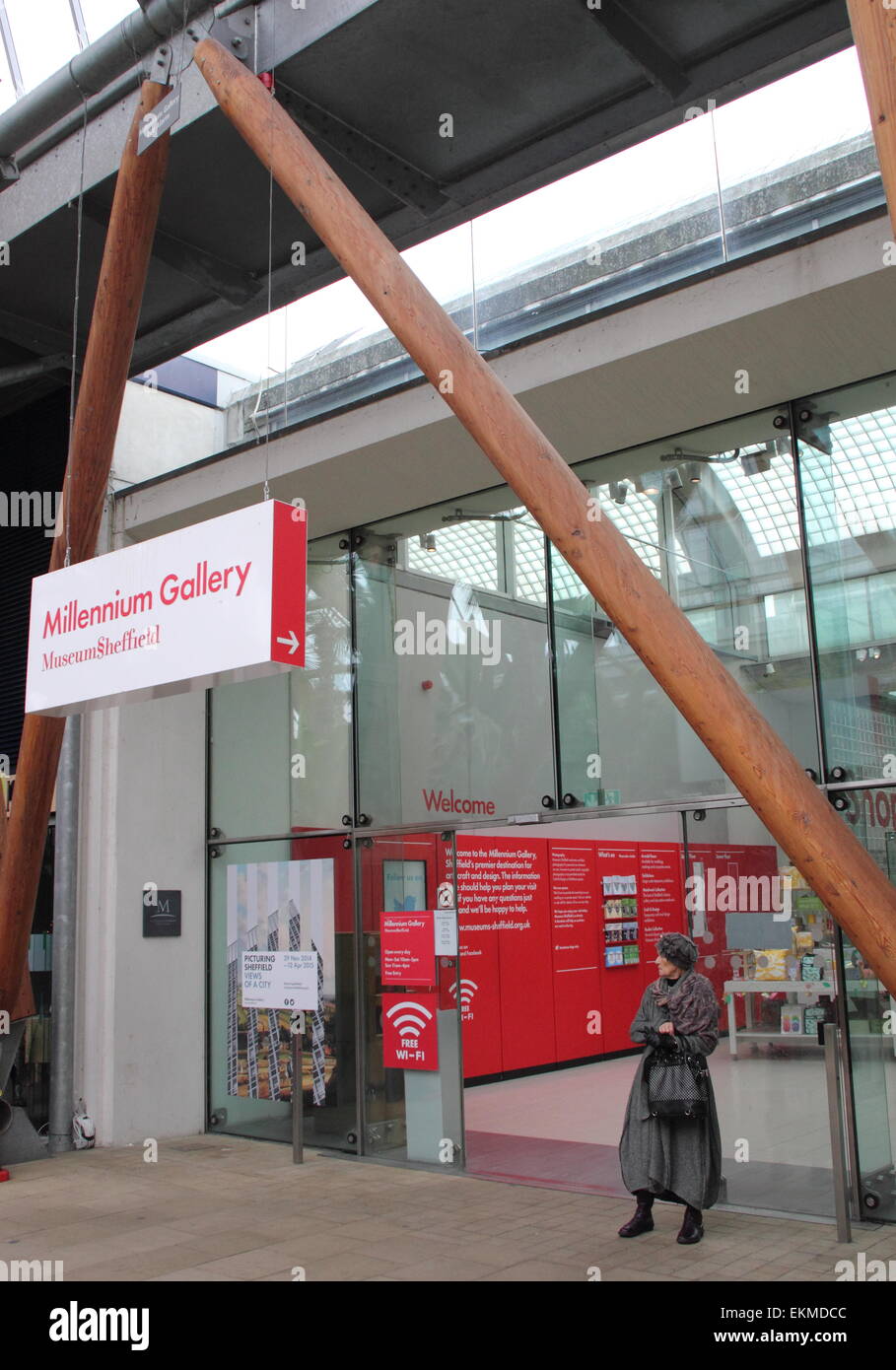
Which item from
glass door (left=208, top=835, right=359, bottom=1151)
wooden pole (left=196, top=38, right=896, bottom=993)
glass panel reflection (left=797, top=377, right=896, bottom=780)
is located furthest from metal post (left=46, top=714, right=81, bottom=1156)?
glass panel reflection (left=797, top=377, right=896, bottom=780)

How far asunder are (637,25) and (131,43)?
9.40 ft

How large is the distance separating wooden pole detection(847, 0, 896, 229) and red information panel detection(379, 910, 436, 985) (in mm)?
5791

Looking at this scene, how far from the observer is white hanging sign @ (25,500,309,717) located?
14.5 feet

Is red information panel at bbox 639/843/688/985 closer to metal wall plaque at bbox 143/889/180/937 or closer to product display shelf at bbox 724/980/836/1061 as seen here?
metal wall plaque at bbox 143/889/180/937

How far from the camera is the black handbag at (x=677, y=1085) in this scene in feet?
19.0

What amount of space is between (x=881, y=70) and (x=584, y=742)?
4.80m

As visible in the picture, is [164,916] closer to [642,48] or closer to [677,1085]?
[677,1085]

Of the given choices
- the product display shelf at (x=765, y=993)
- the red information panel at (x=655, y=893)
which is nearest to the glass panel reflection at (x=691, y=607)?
the product display shelf at (x=765, y=993)

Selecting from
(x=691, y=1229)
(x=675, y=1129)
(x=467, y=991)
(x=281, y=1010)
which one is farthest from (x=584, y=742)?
(x=467, y=991)

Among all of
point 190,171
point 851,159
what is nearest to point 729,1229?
point 851,159

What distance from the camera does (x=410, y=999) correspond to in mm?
8297

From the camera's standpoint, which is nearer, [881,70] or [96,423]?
[881,70]

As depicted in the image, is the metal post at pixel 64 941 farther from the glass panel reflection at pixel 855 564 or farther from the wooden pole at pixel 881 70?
the wooden pole at pixel 881 70

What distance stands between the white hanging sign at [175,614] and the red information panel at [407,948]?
3.58 metres
